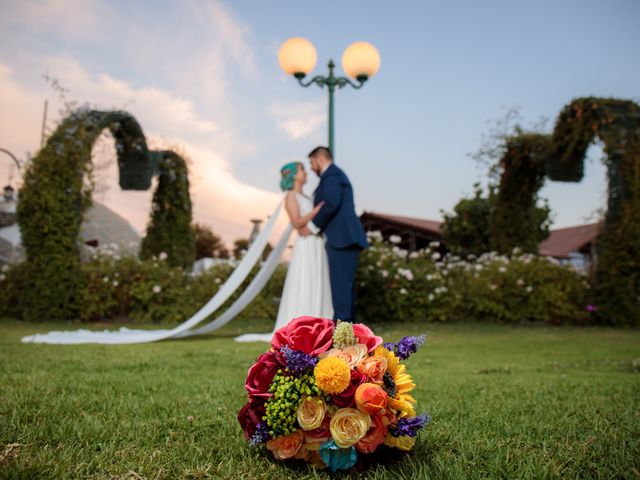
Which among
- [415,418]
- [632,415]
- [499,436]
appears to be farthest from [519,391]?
[415,418]

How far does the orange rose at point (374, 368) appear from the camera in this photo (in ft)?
6.07

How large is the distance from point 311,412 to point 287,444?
0.16 m

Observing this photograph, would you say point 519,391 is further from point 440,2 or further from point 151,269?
point 151,269

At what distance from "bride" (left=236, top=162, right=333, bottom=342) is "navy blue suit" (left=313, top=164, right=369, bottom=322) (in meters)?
0.17

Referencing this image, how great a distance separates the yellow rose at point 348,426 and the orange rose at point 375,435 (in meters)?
0.04

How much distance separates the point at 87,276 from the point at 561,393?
9.80 metres

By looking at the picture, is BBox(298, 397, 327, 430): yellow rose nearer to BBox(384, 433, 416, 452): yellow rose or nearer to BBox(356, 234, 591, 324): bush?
BBox(384, 433, 416, 452): yellow rose

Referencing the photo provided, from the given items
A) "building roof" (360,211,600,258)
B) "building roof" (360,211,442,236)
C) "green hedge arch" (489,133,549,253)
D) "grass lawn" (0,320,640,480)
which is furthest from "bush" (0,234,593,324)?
"building roof" (360,211,442,236)

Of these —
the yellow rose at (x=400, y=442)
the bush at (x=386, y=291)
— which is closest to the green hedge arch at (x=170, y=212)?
the bush at (x=386, y=291)

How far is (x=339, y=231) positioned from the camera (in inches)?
302

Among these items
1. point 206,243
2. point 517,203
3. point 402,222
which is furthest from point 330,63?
point 206,243

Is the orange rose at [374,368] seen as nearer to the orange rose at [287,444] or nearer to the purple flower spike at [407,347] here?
the purple flower spike at [407,347]

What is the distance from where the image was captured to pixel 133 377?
159 inches

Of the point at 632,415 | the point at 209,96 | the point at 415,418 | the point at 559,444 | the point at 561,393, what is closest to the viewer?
the point at 415,418
